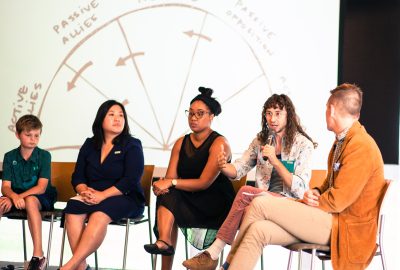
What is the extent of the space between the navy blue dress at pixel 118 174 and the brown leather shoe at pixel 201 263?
32.3 inches

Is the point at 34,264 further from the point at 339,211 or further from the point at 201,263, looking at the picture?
the point at 339,211

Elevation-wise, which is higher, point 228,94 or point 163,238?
point 228,94

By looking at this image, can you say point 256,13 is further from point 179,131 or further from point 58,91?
point 58,91

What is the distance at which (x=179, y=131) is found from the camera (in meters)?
5.38

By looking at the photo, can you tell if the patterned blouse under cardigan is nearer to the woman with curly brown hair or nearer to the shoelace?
the woman with curly brown hair

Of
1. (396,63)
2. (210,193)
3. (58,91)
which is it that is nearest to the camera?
(210,193)

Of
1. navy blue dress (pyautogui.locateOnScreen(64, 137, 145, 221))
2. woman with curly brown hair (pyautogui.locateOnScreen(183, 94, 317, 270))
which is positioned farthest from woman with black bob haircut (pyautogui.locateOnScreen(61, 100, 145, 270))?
woman with curly brown hair (pyautogui.locateOnScreen(183, 94, 317, 270))

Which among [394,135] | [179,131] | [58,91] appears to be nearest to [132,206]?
[179,131]

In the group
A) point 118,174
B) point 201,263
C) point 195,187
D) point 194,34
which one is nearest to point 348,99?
point 201,263

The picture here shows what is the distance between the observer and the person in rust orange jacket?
3386 millimetres

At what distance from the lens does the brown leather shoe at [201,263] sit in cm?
370

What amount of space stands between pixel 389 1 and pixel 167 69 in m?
1.68

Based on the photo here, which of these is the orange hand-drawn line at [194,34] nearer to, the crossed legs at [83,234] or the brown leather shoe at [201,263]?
the crossed legs at [83,234]

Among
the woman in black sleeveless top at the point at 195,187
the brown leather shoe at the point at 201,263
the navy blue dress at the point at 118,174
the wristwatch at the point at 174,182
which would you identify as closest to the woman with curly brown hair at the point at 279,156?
the woman in black sleeveless top at the point at 195,187
